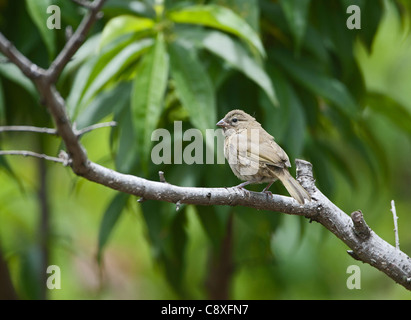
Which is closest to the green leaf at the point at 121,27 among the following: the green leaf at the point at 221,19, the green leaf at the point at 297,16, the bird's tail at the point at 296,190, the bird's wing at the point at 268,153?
the green leaf at the point at 221,19

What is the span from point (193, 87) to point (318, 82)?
0.96m

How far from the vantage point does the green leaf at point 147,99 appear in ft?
10.9

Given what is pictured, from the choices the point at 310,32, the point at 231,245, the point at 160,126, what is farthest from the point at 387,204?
the point at 160,126

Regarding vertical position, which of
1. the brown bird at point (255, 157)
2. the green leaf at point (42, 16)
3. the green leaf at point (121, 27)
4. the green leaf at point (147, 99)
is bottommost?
the brown bird at point (255, 157)

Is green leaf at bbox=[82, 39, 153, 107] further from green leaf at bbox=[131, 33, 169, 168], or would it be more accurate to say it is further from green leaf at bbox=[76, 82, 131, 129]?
green leaf at bbox=[76, 82, 131, 129]

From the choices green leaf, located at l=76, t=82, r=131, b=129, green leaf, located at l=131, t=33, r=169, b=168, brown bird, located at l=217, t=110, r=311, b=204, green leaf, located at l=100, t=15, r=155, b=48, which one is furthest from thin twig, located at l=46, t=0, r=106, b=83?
green leaf, located at l=76, t=82, r=131, b=129

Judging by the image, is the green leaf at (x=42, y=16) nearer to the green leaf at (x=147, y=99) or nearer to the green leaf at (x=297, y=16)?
the green leaf at (x=147, y=99)

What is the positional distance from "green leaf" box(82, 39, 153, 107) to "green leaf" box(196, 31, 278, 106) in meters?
0.39

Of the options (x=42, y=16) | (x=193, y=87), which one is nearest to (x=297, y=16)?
(x=193, y=87)

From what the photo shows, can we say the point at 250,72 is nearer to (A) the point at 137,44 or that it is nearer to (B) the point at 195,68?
(B) the point at 195,68

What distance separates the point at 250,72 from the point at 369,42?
1.35m

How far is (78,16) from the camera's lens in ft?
14.3

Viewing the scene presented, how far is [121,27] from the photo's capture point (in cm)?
360

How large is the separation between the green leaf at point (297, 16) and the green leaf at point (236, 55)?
304 millimetres
